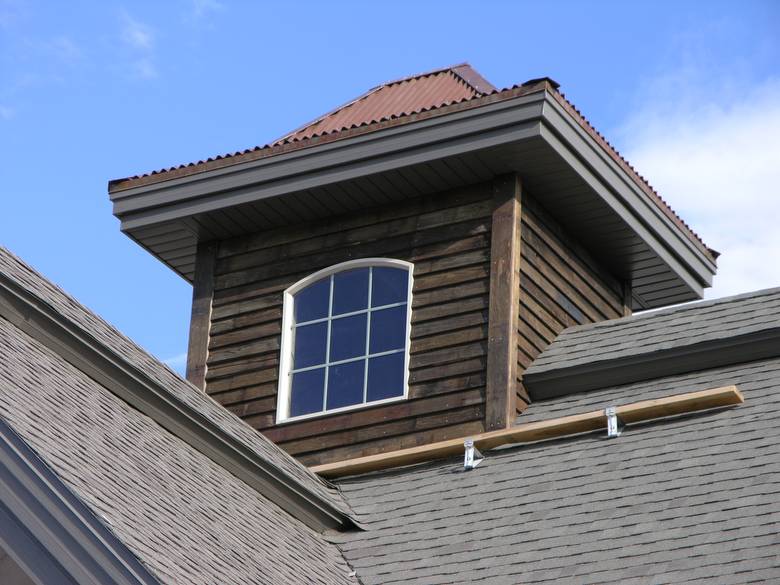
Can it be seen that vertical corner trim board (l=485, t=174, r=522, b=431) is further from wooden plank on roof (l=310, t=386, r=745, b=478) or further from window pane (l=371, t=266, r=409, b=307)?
window pane (l=371, t=266, r=409, b=307)

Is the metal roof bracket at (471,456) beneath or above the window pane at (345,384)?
beneath

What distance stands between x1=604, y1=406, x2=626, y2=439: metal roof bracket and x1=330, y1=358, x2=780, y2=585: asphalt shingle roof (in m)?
0.06

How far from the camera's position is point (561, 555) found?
10.1 meters

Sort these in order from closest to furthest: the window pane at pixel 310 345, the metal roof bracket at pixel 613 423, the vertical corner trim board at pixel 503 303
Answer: the metal roof bracket at pixel 613 423
the vertical corner trim board at pixel 503 303
the window pane at pixel 310 345

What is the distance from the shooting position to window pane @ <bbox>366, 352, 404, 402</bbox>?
43.2ft

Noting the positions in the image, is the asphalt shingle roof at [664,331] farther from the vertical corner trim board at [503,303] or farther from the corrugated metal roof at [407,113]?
the corrugated metal roof at [407,113]

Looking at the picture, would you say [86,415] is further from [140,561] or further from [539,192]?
[539,192]

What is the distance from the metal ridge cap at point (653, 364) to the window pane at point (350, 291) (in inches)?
68.8

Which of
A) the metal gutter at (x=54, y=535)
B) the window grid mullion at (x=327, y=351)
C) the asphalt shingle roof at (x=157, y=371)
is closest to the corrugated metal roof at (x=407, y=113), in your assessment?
the window grid mullion at (x=327, y=351)

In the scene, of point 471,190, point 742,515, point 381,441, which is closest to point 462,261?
point 471,190

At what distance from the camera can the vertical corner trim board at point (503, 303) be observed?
1255 cm

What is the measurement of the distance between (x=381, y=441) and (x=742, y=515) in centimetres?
385

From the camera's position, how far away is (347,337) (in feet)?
44.8

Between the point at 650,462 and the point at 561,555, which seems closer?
the point at 561,555
